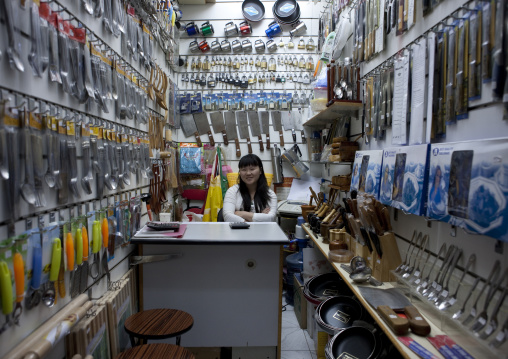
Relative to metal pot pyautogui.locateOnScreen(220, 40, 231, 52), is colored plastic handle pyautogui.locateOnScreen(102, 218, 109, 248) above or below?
below

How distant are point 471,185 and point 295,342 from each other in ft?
7.15

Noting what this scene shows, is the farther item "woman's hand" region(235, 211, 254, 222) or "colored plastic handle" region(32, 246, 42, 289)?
"woman's hand" region(235, 211, 254, 222)

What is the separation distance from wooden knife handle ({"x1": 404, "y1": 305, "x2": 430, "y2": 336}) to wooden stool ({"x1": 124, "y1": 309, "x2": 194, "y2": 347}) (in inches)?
40.6

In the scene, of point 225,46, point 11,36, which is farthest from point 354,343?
point 225,46

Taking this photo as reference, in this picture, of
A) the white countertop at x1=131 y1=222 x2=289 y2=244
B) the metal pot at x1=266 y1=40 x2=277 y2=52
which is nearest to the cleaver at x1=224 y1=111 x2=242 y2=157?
the metal pot at x1=266 y1=40 x2=277 y2=52

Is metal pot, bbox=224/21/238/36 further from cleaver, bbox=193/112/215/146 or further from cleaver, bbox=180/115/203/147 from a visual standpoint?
cleaver, bbox=180/115/203/147

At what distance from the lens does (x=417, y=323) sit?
1233 millimetres

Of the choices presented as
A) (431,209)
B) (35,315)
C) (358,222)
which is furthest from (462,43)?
(35,315)

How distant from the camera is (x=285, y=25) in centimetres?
448

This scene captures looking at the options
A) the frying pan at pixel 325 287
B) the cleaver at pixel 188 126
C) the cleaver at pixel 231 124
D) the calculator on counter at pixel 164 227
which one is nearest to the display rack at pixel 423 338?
the frying pan at pixel 325 287

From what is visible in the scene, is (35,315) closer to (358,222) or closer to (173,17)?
(358,222)

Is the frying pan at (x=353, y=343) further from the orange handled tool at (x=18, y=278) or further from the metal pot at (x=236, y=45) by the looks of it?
the metal pot at (x=236, y=45)

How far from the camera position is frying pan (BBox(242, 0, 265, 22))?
14.6 feet

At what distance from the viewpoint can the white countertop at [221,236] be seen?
208 centimetres
